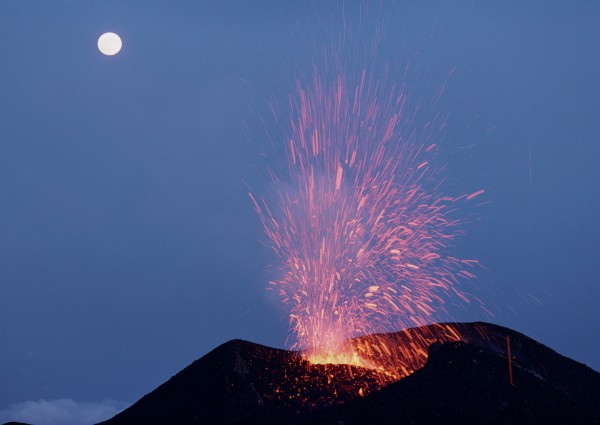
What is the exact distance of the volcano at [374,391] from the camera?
1970cm

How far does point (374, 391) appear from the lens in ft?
73.8

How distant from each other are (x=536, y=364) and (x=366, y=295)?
876cm

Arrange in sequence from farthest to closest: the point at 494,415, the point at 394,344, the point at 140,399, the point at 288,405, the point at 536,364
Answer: the point at 394,344, the point at 536,364, the point at 140,399, the point at 288,405, the point at 494,415

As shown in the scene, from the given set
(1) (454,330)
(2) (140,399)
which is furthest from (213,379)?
(1) (454,330)

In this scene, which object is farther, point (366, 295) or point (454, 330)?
point (454, 330)

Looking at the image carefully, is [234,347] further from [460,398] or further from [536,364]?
[536,364]

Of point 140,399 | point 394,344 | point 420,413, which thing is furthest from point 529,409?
point 140,399

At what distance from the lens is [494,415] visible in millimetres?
19172

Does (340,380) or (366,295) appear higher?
(366,295)

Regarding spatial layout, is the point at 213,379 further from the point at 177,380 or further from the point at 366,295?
the point at 366,295

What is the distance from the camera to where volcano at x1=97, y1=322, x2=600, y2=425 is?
64.6 ft

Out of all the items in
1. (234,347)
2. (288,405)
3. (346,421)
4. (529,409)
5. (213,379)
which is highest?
(234,347)

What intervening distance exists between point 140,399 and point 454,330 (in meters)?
16.0

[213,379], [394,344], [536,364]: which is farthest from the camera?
[394,344]
